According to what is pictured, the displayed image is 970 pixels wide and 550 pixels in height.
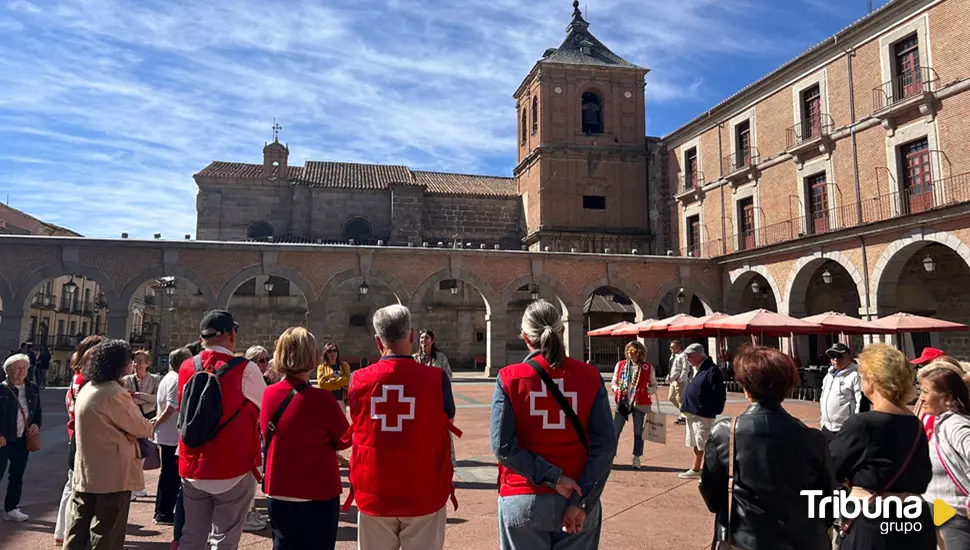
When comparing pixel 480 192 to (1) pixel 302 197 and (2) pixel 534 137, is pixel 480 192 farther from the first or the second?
(1) pixel 302 197

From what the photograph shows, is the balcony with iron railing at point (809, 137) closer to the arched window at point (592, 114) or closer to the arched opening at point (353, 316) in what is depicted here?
the arched window at point (592, 114)

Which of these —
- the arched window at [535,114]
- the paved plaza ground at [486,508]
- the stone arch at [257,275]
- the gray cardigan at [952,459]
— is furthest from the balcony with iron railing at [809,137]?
the gray cardigan at [952,459]

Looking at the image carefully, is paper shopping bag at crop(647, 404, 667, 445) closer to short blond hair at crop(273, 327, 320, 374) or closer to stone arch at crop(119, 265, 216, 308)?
short blond hair at crop(273, 327, 320, 374)

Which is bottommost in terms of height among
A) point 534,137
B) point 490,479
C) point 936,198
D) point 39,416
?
point 490,479

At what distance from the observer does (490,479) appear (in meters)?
→ 6.88

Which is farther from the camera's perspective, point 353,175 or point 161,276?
point 353,175

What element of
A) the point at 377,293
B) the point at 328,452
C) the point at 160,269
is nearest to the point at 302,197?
the point at 377,293

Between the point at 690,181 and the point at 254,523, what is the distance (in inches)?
1044

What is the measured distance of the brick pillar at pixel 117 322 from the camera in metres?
19.2

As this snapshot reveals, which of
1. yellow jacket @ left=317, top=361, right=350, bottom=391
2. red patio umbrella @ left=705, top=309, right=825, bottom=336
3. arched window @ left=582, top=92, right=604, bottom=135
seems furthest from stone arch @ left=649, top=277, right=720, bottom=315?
yellow jacket @ left=317, top=361, right=350, bottom=391

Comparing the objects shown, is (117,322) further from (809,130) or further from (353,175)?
(809,130)

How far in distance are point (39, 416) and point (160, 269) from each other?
15662 mm

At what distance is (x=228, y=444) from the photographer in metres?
3.53

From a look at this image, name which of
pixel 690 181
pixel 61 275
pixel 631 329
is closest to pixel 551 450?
pixel 631 329
